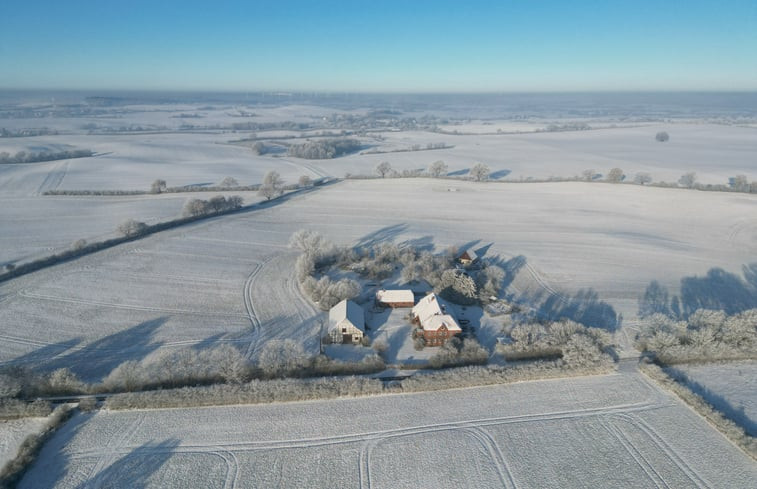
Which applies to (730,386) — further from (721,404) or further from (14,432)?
(14,432)

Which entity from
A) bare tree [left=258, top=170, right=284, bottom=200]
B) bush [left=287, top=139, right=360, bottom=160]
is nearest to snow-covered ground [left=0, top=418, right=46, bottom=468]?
bare tree [left=258, top=170, right=284, bottom=200]

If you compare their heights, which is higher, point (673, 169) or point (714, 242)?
point (673, 169)

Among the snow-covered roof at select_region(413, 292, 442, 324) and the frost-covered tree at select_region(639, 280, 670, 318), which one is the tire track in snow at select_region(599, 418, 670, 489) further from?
the frost-covered tree at select_region(639, 280, 670, 318)

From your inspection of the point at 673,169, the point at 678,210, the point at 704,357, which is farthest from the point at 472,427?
the point at 673,169

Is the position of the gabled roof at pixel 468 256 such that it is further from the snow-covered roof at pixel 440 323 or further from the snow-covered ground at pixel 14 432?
the snow-covered ground at pixel 14 432

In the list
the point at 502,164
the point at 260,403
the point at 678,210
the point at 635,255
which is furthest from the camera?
the point at 502,164

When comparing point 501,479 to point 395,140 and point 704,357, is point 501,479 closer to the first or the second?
point 704,357
